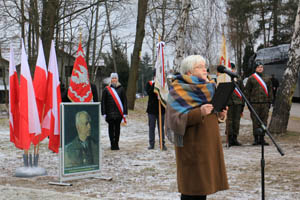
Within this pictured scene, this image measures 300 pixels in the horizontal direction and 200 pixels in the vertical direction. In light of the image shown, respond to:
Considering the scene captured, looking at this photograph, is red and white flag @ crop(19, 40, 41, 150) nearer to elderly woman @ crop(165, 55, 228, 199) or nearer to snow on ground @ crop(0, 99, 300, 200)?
snow on ground @ crop(0, 99, 300, 200)

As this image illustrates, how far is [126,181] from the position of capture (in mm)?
7809

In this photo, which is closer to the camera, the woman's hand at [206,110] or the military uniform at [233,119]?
the woman's hand at [206,110]

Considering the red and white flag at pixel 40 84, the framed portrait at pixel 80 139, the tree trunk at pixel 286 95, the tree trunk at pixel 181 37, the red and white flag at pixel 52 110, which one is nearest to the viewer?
the framed portrait at pixel 80 139

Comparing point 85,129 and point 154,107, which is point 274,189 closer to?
point 85,129

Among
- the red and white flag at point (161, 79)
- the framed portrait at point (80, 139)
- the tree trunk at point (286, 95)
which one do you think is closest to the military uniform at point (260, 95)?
the tree trunk at point (286, 95)

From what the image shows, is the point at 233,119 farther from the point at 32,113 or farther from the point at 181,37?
the point at 181,37

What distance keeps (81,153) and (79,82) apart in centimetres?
391

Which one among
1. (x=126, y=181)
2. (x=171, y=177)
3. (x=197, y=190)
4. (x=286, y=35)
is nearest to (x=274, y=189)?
(x=171, y=177)

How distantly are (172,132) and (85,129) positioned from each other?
395 cm

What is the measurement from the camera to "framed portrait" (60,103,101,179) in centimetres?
773

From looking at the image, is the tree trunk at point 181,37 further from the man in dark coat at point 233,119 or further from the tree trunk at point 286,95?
the man in dark coat at point 233,119

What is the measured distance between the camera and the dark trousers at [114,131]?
38.4 feet

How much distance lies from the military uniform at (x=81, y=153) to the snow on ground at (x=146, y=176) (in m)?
0.30

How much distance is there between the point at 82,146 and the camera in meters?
8.02
